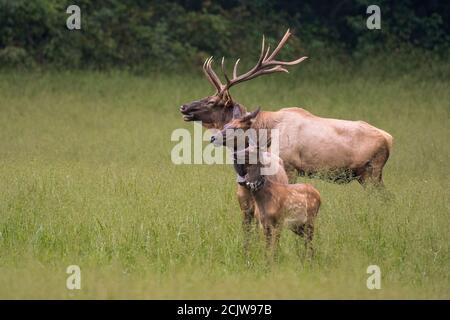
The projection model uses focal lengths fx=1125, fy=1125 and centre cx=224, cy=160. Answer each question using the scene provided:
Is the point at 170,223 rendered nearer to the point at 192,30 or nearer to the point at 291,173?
the point at 291,173

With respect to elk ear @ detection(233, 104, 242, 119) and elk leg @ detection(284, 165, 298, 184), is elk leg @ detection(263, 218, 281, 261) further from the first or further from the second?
elk leg @ detection(284, 165, 298, 184)

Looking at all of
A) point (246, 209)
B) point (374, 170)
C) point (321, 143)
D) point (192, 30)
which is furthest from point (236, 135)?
point (192, 30)

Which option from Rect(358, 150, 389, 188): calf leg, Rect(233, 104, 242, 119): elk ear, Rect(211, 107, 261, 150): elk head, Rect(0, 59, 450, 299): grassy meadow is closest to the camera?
Rect(0, 59, 450, 299): grassy meadow

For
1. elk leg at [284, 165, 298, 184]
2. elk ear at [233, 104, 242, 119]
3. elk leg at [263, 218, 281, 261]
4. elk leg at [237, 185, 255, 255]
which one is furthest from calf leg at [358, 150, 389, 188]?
elk leg at [263, 218, 281, 261]

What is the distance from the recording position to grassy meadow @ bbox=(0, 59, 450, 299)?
7500 mm

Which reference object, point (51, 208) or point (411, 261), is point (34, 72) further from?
point (411, 261)

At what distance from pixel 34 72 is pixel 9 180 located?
31.3 ft

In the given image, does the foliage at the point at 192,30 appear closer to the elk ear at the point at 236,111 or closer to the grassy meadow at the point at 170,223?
the grassy meadow at the point at 170,223

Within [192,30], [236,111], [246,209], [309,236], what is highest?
[192,30]

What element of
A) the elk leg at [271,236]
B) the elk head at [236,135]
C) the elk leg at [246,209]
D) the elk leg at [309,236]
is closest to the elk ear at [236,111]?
the elk head at [236,135]

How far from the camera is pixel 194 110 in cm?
1070

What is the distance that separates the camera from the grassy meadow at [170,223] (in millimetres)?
7500

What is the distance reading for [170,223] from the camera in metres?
9.15

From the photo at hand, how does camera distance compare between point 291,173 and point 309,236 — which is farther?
point 291,173
